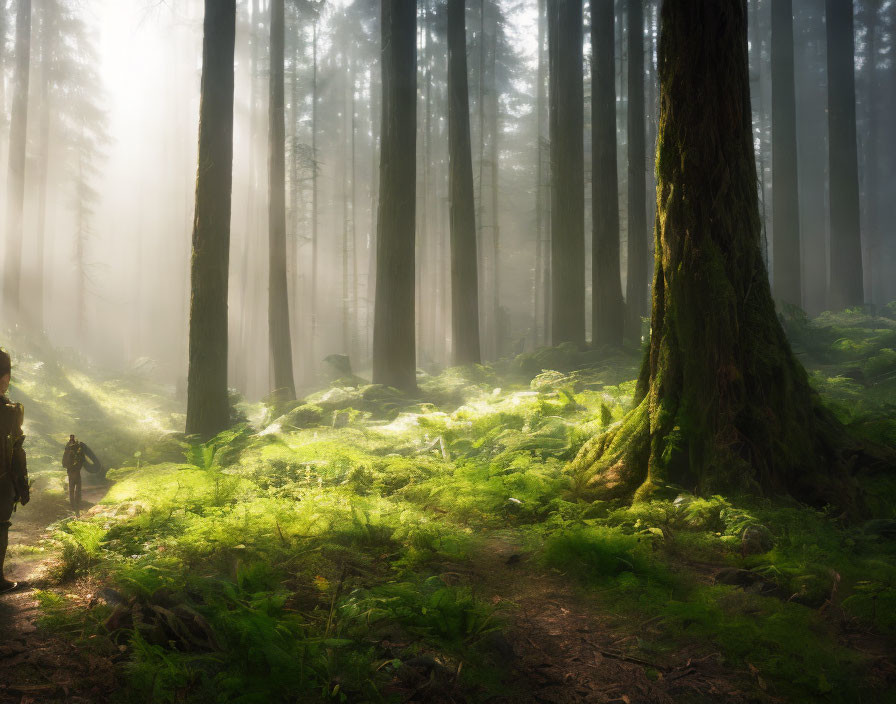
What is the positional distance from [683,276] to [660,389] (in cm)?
111

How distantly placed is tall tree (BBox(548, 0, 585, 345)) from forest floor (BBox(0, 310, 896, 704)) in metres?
9.52

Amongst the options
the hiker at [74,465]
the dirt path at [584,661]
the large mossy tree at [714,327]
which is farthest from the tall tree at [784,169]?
the hiker at [74,465]

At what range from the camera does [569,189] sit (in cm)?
1669

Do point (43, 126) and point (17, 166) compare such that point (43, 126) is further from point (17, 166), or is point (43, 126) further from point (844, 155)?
point (844, 155)

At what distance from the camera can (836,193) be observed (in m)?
19.9

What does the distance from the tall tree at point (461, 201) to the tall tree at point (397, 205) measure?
11.3 ft

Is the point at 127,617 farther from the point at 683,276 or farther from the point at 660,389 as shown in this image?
the point at 683,276

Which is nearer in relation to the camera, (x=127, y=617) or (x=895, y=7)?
(x=127, y=617)

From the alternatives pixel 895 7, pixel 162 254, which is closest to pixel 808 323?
pixel 895 7

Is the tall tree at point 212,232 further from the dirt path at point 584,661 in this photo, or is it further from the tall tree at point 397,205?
the dirt path at point 584,661

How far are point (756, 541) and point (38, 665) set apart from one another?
4.60 metres

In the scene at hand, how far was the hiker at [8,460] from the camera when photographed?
4703 mm

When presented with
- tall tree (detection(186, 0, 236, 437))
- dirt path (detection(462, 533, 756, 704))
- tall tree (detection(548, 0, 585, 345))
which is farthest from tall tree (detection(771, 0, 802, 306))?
dirt path (detection(462, 533, 756, 704))

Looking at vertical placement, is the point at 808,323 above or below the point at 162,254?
below
